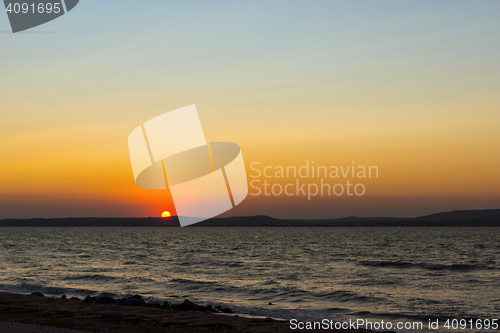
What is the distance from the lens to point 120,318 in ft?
50.8

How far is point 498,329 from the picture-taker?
54.5ft

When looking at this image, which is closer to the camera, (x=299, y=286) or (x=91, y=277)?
(x=299, y=286)

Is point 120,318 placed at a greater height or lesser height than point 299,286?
greater

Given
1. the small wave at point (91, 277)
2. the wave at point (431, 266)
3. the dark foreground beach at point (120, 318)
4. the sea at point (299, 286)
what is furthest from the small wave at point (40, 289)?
the wave at point (431, 266)

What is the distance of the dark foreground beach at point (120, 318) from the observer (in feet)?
43.8

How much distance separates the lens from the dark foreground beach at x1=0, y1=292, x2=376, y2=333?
43.8ft

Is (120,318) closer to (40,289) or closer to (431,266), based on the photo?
(40,289)

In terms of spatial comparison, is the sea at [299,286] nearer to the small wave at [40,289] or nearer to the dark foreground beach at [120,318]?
the small wave at [40,289]

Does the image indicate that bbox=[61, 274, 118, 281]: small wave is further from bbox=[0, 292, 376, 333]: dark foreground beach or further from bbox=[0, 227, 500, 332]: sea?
bbox=[0, 292, 376, 333]: dark foreground beach

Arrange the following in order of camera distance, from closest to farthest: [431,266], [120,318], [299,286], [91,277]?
[120,318] < [299,286] < [91,277] < [431,266]

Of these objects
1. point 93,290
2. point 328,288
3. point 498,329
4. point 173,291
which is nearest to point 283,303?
point 328,288

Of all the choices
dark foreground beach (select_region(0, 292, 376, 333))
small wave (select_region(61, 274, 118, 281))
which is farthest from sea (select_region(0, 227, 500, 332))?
dark foreground beach (select_region(0, 292, 376, 333))

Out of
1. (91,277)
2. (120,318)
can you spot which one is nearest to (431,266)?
(91,277)

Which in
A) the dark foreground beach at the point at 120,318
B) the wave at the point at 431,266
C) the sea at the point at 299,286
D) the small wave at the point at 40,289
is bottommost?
the wave at the point at 431,266
